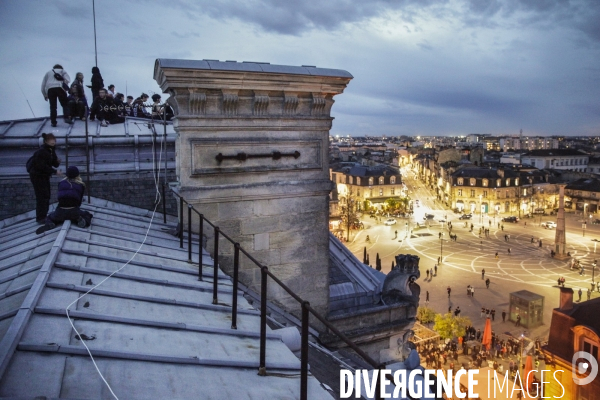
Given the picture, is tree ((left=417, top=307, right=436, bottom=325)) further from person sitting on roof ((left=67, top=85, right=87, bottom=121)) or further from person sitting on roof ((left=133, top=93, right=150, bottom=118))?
person sitting on roof ((left=67, top=85, right=87, bottom=121))

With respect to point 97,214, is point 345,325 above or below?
below

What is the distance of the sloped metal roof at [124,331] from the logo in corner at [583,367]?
18.1 m

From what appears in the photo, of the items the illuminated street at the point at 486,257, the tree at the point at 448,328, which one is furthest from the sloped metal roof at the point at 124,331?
the illuminated street at the point at 486,257

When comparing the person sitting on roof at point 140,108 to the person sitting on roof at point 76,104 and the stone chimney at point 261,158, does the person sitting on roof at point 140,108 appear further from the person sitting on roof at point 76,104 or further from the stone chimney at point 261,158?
the stone chimney at point 261,158

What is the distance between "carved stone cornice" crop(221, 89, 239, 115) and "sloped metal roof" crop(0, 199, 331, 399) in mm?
2391

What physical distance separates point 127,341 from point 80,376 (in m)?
0.75

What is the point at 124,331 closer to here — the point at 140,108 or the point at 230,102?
the point at 230,102

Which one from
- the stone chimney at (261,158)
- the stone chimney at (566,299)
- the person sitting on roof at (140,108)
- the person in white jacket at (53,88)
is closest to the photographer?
the stone chimney at (261,158)

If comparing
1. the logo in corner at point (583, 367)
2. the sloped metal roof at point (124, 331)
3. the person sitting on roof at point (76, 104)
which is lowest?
the logo in corner at point (583, 367)

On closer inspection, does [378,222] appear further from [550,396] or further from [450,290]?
[550,396]

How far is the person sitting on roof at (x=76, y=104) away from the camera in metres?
12.6

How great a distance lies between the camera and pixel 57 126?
11.8 m

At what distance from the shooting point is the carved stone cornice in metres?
6.95


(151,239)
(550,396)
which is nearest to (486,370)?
(550,396)
